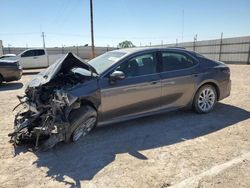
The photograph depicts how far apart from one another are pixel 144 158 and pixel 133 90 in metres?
1.43

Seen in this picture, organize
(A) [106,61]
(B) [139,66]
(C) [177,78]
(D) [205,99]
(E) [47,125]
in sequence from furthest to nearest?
(D) [205,99] → (C) [177,78] → (A) [106,61] → (B) [139,66] → (E) [47,125]

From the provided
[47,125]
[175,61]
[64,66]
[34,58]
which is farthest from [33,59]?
[47,125]

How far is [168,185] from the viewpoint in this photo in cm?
280

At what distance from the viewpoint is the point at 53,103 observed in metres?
3.65

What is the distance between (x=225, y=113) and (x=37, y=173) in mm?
4327

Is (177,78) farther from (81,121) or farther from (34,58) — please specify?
(34,58)

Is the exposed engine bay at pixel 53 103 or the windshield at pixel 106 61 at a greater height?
the windshield at pixel 106 61

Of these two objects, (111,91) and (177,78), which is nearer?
(111,91)

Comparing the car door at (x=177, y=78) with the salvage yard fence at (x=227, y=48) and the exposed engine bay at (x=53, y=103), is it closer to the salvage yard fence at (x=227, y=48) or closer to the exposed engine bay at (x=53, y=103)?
the exposed engine bay at (x=53, y=103)

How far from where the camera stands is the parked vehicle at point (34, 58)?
17672 millimetres

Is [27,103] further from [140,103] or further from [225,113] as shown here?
[225,113]

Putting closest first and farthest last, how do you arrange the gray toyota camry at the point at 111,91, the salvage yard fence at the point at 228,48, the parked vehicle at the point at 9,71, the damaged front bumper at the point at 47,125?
the damaged front bumper at the point at 47,125 < the gray toyota camry at the point at 111,91 < the parked vehicle at the point at 9,71 < the salvage yard fence at the point at 228,48

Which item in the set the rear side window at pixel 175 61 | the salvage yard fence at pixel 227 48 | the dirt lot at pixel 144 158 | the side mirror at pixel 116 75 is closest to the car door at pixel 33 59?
the dirt lot at pixel 144 158

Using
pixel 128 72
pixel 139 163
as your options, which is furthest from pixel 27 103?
pixel 139 163
